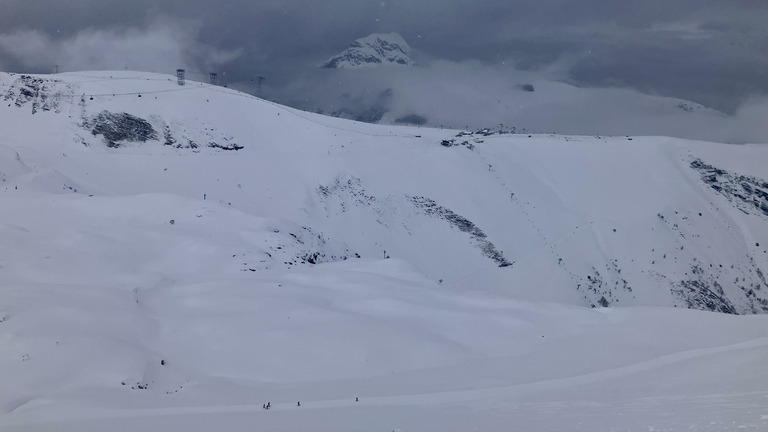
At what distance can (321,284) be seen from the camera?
30344 millimetres

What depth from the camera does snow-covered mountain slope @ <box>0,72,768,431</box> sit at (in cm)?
1700

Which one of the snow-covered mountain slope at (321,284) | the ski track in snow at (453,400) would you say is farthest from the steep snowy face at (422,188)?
the ski track in snow at (453,400)

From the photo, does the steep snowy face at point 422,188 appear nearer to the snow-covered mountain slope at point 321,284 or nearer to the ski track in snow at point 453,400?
the snow-covered mountain slope at point 321,284

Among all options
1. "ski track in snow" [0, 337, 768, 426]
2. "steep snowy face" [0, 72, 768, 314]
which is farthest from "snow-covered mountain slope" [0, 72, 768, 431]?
"steep snowy face" [0, 72, 768, 314]

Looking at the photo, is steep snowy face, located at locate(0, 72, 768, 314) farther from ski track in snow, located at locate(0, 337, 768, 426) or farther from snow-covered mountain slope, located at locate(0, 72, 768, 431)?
ski track in snow, located at locate(0, 337, 768, 426)

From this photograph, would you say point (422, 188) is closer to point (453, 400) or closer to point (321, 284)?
point (321, 284)

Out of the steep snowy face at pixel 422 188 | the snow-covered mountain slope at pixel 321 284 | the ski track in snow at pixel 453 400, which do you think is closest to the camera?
the ski track in snow at pixel 453 400

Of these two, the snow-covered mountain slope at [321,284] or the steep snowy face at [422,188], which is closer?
the snow-covered mountain slope at [321,284]

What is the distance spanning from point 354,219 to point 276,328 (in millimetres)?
44764

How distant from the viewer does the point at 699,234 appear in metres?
86.4

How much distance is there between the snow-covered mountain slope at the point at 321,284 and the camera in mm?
17000

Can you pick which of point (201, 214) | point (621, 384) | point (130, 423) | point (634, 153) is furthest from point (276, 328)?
point (634, 153)

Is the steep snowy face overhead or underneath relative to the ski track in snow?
underneath

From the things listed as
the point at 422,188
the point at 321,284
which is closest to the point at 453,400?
the point at 321,284
